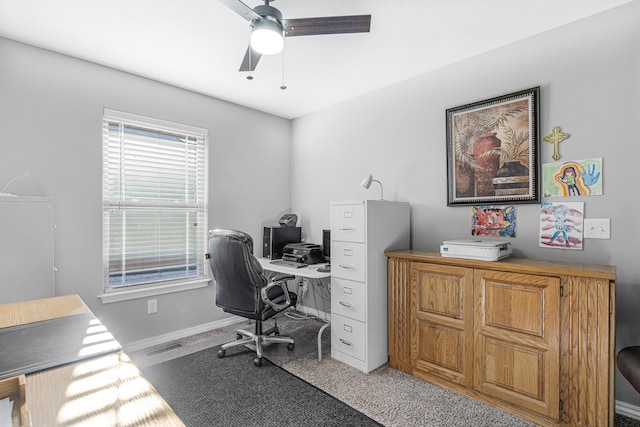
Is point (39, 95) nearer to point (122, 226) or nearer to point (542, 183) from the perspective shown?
point (122, 226)

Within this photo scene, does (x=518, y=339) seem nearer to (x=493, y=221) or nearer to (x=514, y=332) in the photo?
(x=514, y=332)

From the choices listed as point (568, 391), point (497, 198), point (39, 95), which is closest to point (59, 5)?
point (39, 95)

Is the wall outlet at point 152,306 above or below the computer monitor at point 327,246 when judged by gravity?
below

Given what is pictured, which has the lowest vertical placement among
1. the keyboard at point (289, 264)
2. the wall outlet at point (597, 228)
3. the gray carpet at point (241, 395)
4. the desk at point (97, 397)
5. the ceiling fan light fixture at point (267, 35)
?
the gray carpet at point (241, 395)

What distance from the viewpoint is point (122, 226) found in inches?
110

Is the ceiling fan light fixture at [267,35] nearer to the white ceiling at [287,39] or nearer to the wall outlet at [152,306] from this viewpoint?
the white ceiling at [287,39]

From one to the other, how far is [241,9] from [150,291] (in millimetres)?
2461

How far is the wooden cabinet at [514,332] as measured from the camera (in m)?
1.63

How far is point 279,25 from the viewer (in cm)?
168

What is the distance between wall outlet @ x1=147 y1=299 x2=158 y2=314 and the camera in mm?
2891

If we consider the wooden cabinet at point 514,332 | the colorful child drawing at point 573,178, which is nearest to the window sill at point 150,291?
the wooden cabinet at point 514,332

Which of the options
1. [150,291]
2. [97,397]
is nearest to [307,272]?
[150,291]

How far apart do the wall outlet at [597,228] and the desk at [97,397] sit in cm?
242

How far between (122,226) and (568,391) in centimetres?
338
